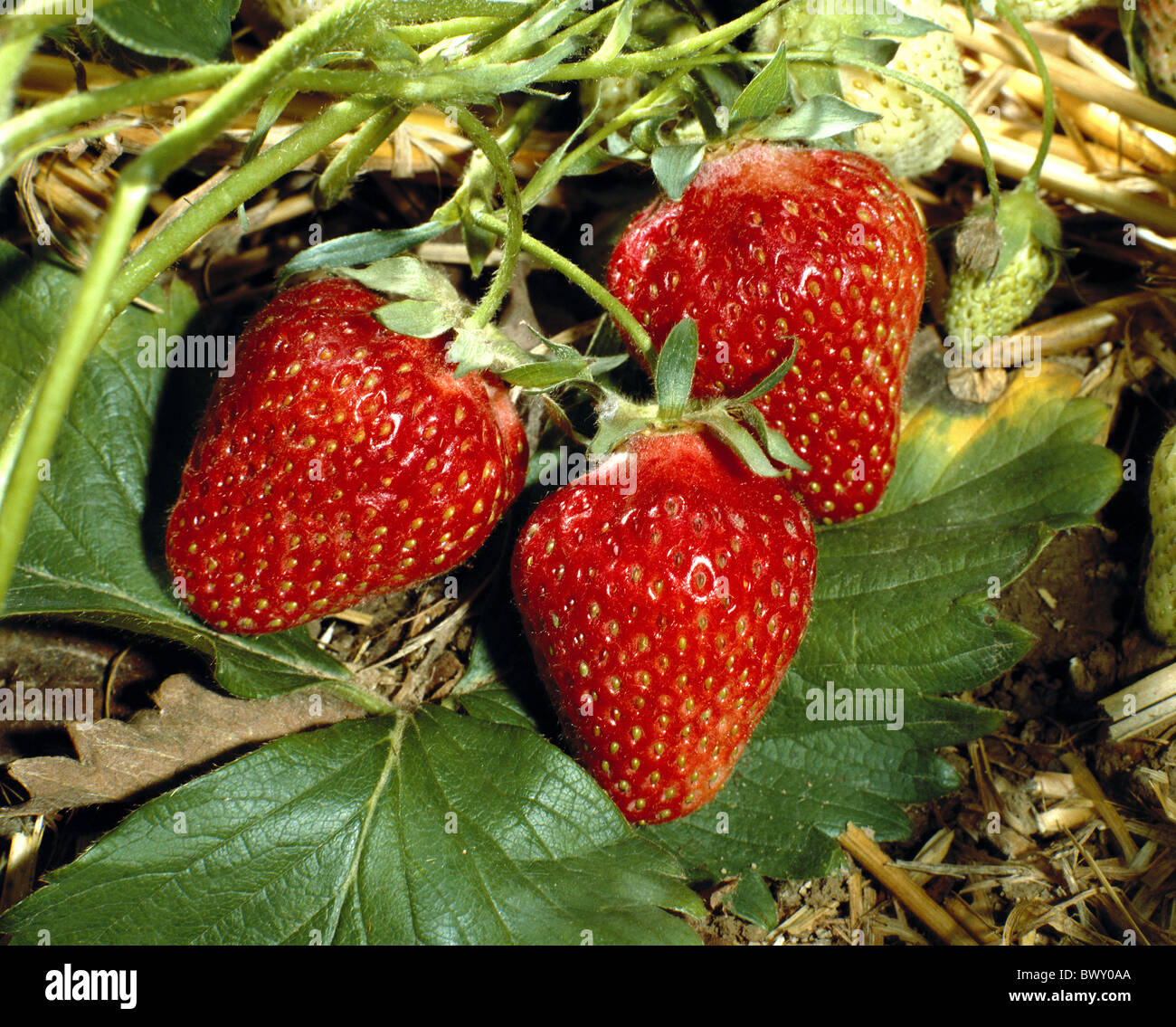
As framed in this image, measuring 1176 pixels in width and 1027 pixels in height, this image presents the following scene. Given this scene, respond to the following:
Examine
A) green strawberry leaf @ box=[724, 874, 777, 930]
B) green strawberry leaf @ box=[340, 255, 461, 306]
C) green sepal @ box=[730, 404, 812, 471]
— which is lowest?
green strawberry leaf @ box=[724, 874, 777, 930]

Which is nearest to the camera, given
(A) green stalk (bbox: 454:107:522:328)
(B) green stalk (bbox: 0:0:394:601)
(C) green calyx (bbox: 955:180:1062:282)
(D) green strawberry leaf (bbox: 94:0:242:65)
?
(B) green stalk (bbox: 0:0:394:601)

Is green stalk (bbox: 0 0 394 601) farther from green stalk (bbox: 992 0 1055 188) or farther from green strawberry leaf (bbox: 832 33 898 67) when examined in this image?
green stalk (bbox: 992 0 1055 188)

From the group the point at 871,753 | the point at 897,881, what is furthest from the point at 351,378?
the point at 897,881

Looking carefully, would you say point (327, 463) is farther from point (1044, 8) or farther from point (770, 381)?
point (1044, 8)

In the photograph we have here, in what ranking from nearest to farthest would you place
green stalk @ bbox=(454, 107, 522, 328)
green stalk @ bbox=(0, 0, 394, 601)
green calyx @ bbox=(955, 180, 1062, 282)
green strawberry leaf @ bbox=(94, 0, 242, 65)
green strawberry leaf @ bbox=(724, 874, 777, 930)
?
green stalk @ bbox=(0, 0, 394, 601), green strawberry leaf @ bbox=(94, 0, 242, 65), green stalk @ bbox=(454, 107, 522, 328), green strawberry leaf @ bbox=(724, 874, 777, 930), green calyx @ bbox=(955, 180, 1062, 282)

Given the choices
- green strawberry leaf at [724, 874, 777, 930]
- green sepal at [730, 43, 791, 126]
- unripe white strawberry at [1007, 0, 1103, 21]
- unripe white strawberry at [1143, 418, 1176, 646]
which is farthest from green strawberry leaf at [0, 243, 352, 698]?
unripe white strawberry at [1007, 0, 1103, 21]

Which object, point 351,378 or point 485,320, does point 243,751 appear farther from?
point 485,320

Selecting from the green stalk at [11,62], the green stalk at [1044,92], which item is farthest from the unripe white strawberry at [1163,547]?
the green stalk at [11,62]

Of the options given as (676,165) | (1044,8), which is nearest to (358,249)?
(676,165)

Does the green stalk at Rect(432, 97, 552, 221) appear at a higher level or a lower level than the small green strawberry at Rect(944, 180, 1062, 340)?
higher
